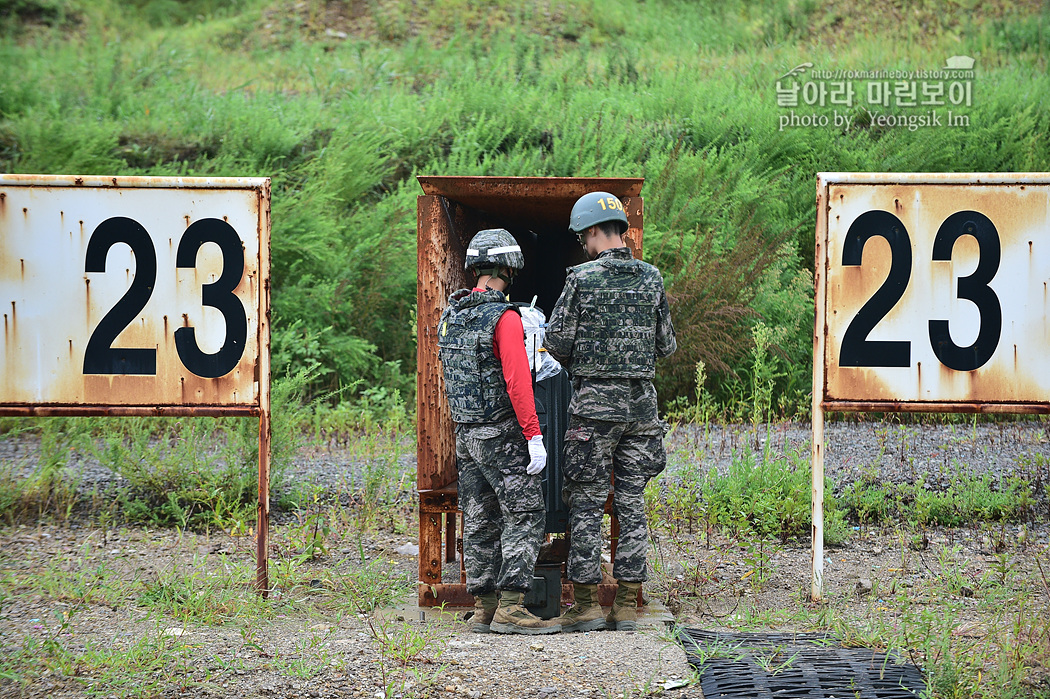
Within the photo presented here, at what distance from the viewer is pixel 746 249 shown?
7.59 meters

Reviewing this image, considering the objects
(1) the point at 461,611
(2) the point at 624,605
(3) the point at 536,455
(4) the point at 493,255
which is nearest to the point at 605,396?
(3) the point at 536,455

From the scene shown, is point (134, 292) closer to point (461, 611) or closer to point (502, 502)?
point (502, 502)

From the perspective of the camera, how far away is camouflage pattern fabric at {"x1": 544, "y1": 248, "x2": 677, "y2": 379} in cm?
360

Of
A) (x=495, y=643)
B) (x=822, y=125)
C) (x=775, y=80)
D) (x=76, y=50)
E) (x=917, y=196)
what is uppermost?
(x=76, y=50)

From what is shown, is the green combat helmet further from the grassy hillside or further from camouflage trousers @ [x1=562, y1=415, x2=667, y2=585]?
the grassy hillside

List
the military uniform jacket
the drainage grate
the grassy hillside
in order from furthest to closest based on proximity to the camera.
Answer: the grassy hillside
the military uniform jacket
the drainage grate

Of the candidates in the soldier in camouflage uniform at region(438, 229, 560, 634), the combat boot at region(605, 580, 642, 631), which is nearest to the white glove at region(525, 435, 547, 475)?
the soldier in camouflage uniform at region(438, 229, 560, 634)

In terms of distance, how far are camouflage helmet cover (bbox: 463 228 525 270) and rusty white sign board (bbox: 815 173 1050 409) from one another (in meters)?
1.45

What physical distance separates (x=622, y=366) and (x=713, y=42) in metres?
11.7

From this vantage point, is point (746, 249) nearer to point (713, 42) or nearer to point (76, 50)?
point (713, 42)

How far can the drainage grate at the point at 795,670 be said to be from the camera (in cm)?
283

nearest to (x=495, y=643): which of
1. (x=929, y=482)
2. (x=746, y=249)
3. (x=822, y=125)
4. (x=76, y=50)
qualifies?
(x=929, y=482)

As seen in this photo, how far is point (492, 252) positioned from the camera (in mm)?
3611

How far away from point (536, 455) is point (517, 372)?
35 centimetres
